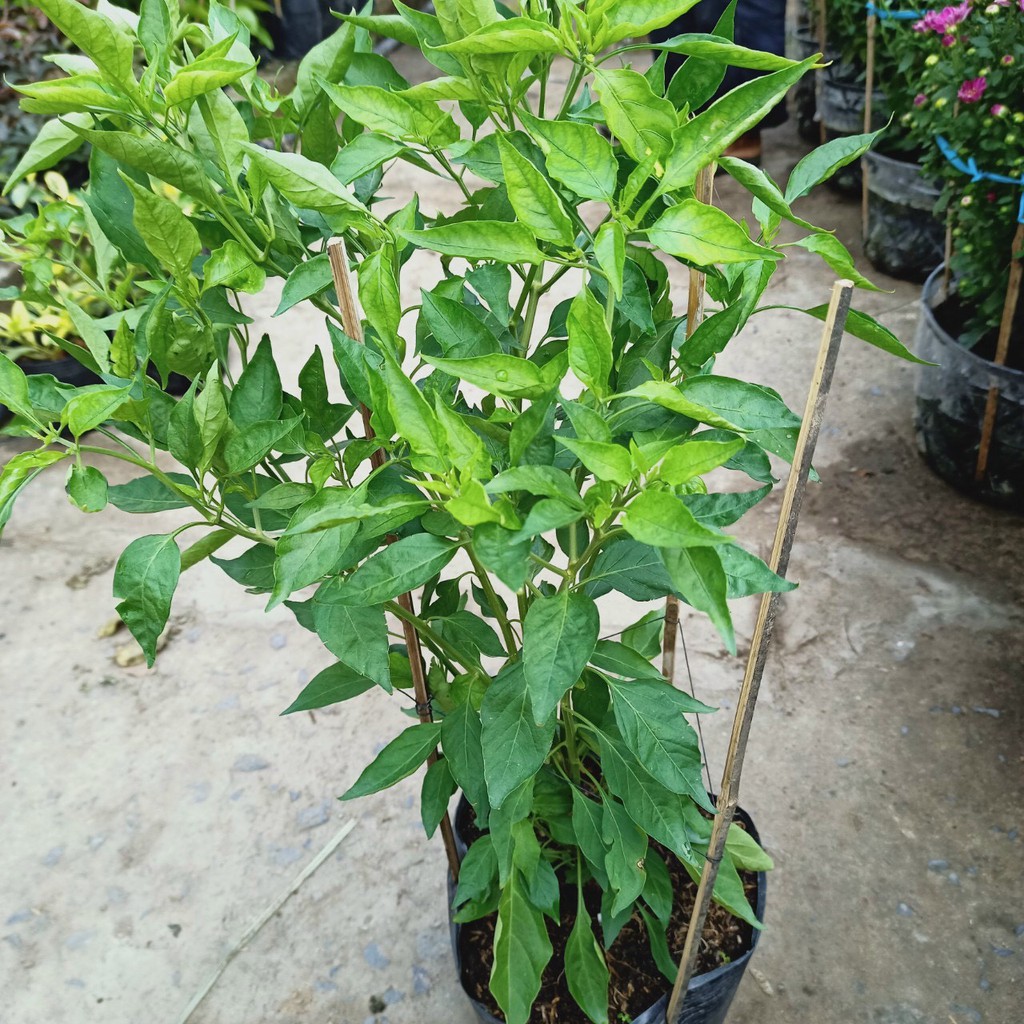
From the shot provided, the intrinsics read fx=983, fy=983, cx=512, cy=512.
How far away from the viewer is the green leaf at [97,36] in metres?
0.76

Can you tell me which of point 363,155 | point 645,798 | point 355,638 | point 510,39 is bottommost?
point 645,798

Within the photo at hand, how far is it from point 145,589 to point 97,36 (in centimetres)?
46

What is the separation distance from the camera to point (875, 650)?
222 centimetres

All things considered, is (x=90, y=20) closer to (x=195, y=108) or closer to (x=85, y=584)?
(x=195, y=108)

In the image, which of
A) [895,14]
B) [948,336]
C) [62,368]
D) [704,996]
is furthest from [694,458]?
[62,368]

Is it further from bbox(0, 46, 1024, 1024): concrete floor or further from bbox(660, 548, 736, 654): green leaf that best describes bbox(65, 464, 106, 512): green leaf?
bbox(0, 46, 1024, 1024): concrete floor

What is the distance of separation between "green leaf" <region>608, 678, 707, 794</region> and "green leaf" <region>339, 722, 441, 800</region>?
0.28 metres

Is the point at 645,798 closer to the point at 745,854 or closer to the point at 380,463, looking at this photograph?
the point at 745,854

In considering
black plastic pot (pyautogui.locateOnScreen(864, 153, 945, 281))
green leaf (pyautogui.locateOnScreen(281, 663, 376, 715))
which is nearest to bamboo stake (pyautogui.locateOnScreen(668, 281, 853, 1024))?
green leaf (pyautogui.locateOnScreen(281, 663, 376, 715))

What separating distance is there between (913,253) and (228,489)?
3.00m

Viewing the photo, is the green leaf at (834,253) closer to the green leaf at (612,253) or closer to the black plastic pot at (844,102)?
the green leaf at (612,253)

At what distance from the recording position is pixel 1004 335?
2.32 m

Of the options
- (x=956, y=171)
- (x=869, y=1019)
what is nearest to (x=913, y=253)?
(x=956, y=171)

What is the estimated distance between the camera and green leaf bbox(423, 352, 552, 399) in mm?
795
